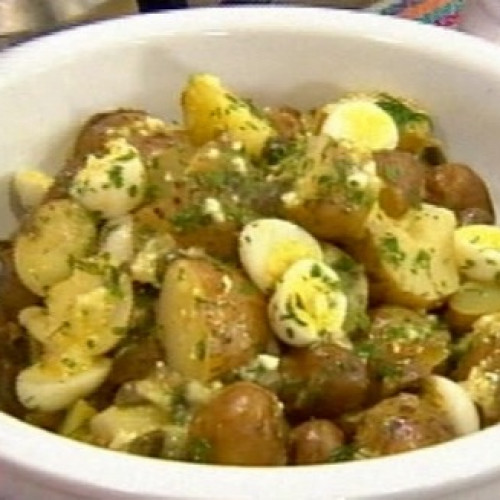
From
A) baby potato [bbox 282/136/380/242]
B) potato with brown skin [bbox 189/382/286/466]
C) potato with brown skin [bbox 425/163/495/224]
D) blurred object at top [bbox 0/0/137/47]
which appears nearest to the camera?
potato with brown skin [bbox 189/382/286/466]

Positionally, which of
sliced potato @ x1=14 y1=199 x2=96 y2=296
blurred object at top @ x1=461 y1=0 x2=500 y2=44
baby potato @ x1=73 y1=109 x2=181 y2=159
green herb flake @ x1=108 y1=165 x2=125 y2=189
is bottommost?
blurred object at top @ x1=461 y1=0 x2=500 y2=44

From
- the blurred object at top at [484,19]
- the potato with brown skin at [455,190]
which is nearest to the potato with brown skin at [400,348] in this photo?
the potato with brown skin at [455,190]

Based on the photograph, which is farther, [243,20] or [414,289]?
[243,20]

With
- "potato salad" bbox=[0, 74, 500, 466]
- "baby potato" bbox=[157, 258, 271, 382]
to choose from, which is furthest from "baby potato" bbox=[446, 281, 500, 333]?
"baby potato" bbox=[157, 258, 271, 382]

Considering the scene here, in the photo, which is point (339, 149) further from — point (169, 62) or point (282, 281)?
point (169, 62)

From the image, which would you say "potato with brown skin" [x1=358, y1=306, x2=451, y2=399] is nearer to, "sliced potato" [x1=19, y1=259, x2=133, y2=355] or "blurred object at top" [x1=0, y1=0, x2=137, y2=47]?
"sliced potato" [x1=19, y1=259, x2=133, y2=355]

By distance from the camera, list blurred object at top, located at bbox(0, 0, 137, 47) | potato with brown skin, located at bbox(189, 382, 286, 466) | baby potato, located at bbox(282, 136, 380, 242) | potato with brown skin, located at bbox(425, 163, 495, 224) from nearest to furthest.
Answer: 1. potato with brown skin, located at bbox(189, 382, 286, 466)
2. baby potato, located at bbox(282, 136, 380, 242)
3. potato with brown skin, located at bbox(425, 163, 495, 224)
4. blurred object at top, located at bbox(0, 0, 137, 47)

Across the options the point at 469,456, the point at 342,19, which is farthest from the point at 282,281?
the point at 342,19

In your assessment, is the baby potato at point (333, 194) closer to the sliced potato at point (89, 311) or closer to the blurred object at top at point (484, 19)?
the sliced potato at point (89, 311)
